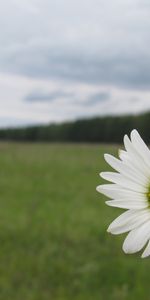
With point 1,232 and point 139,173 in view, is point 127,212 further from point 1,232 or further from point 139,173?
point 1,232

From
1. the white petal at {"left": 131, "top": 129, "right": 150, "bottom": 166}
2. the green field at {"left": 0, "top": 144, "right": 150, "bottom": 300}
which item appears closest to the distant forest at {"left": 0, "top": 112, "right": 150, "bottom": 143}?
the green field at {"left": 0, "top": 144, "right": 150, "bottom": 300}

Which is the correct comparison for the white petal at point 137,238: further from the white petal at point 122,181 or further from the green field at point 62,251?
the green field at point 62,251

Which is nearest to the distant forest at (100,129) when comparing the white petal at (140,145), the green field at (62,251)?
the green field at (62,251)

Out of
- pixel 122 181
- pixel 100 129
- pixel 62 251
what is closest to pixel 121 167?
pixel 122 181

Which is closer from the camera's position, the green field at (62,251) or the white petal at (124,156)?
the white petal at (124,156)

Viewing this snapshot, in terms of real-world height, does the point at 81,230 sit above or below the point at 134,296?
above

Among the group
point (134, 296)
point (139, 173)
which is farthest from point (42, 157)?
point (139, 173)
